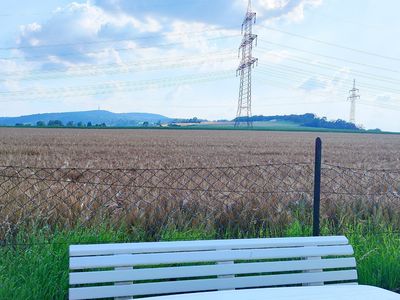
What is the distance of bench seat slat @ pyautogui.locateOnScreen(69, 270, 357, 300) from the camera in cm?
243

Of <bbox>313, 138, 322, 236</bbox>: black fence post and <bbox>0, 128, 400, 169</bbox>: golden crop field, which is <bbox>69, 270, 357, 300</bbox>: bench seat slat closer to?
<bbox>313, 138, 322, 236</bbox>: black fence post

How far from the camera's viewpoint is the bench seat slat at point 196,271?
242 centimetres

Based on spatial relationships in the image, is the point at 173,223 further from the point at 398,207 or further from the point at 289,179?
the point at 289,179

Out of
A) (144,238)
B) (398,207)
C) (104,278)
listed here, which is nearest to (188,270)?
(104,278)

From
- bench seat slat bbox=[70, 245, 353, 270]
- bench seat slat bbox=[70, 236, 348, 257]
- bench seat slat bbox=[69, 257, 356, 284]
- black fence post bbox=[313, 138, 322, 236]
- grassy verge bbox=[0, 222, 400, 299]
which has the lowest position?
grassy verge bbox=[0, 222, 400, 299]

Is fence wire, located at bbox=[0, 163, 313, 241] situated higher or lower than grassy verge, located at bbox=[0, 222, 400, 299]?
higher

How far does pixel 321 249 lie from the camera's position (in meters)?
2.89

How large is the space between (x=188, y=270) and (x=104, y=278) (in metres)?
0.47

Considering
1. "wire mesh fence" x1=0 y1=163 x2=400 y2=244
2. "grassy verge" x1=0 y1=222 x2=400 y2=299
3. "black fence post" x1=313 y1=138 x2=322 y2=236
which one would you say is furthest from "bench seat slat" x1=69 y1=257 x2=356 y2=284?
"wire mesh fence" x1=0 y1=163 x2=400 y2=244

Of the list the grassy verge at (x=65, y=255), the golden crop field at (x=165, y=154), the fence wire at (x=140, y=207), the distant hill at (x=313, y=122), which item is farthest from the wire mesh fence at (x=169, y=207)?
the distant hill at (x=313, y=122)

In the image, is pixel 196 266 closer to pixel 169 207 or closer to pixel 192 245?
pixel 192 245

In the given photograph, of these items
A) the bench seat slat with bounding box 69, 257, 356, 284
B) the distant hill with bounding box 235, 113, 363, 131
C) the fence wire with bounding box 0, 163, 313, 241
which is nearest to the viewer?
the bench seat slat with bounding box 69, 257, 356, 284

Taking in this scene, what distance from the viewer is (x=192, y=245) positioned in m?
2.65

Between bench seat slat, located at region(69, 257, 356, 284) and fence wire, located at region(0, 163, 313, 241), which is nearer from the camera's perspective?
bench seat slat, located at region(69, 257, 356, 284)
